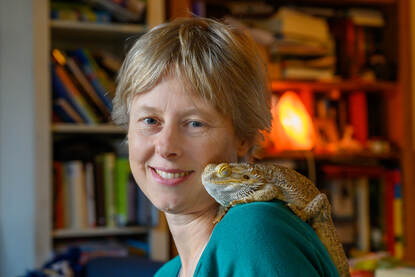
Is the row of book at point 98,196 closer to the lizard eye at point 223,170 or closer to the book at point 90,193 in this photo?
the book at point 90,193

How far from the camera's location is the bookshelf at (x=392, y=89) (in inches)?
96.6

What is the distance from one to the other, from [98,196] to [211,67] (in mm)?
1358

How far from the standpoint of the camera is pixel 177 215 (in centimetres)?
79

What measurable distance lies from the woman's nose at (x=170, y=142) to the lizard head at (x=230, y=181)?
0.17 feet

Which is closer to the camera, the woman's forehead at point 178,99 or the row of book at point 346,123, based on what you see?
the woman's forehead at point 178,99

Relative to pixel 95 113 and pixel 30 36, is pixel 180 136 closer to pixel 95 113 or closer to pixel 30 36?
pixel 95 113

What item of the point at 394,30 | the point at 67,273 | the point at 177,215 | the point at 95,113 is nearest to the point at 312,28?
the point at 394,30

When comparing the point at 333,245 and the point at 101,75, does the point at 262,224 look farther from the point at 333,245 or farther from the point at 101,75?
the point at 101,75

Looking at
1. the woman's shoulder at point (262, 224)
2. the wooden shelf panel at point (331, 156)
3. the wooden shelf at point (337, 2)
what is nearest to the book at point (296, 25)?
the wooden shelf at point (337, 2)

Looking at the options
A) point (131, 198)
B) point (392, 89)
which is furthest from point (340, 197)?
point (131, 198)

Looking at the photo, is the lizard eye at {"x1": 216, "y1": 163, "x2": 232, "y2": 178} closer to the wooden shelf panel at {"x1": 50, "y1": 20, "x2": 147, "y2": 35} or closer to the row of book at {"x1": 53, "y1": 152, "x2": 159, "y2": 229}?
the row of book at {"x1": 53, "y1": 152, "x2": 159, "y2": 229}

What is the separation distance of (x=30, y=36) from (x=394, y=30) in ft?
6.01

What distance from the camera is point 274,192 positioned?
741 millimetres

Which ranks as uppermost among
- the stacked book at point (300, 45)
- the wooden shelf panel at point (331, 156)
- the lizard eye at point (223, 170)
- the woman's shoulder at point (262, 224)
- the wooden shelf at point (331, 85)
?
the stacked book at point (300, 45)
